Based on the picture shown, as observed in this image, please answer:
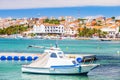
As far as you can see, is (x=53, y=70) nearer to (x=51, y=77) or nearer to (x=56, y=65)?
(x=56, y=65)

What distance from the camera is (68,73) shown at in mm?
37781

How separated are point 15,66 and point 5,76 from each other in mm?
7758

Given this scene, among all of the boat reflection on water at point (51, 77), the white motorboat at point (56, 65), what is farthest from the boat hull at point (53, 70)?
the boat reflection on water at point (51, 77)

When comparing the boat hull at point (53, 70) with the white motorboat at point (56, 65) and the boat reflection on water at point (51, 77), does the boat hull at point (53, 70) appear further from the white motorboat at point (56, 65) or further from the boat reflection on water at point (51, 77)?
the boat reflection on water at point (51, 77)

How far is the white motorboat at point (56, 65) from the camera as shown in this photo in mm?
37438

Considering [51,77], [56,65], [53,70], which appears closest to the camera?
[51,77]

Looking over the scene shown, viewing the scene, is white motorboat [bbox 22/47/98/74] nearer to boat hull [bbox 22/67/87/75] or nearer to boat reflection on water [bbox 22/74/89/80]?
boat hull [bbox 22/67/87/75]

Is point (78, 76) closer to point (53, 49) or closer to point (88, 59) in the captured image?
point (53, 49)

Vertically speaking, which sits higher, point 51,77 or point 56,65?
point 56,65

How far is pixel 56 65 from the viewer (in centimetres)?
3775

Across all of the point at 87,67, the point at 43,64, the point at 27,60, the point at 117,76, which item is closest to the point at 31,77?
the point at 43,64

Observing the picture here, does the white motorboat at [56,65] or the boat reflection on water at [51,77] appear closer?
the boat reflection on water at [51,77]

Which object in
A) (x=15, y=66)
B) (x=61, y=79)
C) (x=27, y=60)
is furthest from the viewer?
(x=27, y=60)

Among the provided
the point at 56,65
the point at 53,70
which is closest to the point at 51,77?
the point at 53,70
